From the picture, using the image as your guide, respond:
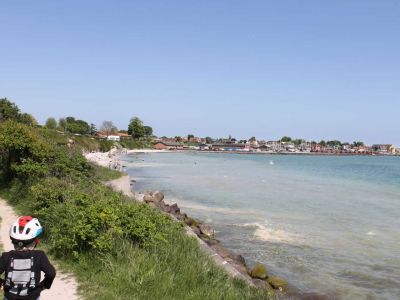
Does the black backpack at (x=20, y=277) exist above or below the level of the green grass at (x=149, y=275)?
above

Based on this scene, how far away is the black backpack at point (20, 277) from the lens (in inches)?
198

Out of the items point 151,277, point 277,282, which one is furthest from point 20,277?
point 277,282

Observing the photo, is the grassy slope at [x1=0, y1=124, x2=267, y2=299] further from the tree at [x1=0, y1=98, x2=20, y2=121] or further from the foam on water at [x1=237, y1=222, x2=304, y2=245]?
the tree at [x1=0, y1=98, x2=20, y2=121]

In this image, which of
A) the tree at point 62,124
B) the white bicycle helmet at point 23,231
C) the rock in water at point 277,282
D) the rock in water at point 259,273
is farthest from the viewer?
the tree at point 62,124

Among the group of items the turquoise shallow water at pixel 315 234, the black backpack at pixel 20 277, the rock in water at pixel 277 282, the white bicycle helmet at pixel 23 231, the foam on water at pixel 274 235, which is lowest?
the turquoise shallow water at pixel 315 234

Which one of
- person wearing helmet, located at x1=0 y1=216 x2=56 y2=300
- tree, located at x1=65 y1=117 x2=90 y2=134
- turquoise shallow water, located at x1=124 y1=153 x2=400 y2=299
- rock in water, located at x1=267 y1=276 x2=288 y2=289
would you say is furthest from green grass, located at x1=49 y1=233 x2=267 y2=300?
tree, located at x1=65 y1=117 x2=90 y2=134

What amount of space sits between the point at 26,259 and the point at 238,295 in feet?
19.8

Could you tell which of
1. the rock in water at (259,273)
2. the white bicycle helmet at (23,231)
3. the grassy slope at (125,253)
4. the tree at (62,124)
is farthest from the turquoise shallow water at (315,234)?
the tree at (62,124)

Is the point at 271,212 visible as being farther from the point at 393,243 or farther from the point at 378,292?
A: the point at 378,292

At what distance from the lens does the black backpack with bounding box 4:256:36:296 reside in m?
5.03

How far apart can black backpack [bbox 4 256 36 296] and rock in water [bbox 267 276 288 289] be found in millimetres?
11410

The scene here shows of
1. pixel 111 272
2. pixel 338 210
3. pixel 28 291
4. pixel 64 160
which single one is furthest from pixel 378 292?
pixel 338 210

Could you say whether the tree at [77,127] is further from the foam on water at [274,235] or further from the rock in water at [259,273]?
the rock in water at [259,273]

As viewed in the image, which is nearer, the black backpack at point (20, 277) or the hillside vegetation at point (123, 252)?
the black backpack at point (20, 277)
